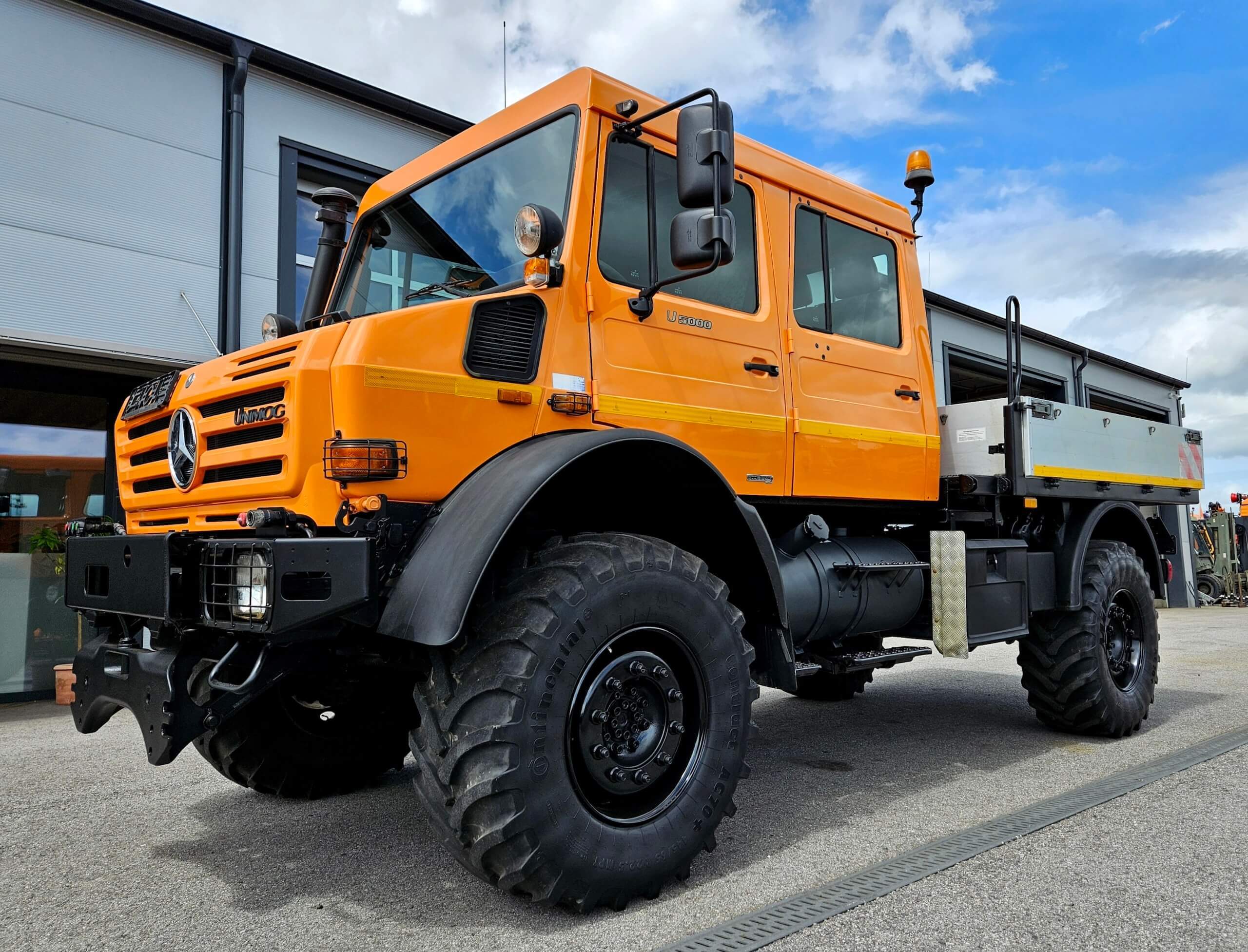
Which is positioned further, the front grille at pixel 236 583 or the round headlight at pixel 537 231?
the round headlight at pixel 537 231

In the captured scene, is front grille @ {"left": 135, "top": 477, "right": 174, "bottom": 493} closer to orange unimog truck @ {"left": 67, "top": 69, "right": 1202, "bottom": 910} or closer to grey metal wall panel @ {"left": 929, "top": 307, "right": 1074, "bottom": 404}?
orange unimog truck @ {"left": 67, "top": 69, "right": 1202, "bottom": 910}

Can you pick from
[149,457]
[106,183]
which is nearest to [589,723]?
[149,457]

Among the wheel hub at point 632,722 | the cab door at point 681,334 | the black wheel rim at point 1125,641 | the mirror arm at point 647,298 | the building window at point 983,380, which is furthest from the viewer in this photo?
the building window at point 983,380

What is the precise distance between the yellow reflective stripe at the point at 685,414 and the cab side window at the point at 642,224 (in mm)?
478

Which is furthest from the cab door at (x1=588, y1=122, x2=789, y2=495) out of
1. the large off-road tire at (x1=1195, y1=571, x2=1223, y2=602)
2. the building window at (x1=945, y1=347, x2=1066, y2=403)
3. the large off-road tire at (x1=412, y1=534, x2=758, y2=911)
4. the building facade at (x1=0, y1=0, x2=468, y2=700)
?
the large off-road tire at (x1=1195, y1=571, x2=1223, y2=602)

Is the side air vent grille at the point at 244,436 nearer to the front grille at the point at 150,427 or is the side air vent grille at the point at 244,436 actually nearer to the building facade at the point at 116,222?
the front grille at the point at 150,427

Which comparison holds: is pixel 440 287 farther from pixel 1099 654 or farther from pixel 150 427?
pixel 1099 654

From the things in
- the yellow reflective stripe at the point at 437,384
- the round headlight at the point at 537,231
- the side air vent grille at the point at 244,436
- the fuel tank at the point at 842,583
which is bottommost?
the fuel tank at the point at 842,583

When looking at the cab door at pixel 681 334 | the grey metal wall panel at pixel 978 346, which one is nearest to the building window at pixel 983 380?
the grey metal wall panel at pixel 978 346

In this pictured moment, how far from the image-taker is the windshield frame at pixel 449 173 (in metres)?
3.44

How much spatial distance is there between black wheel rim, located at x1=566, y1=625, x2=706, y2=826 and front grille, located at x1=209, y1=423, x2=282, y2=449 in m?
1.32

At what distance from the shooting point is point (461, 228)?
3.88 m

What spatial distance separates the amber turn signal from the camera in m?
2.85

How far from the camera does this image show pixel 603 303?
3508mm
